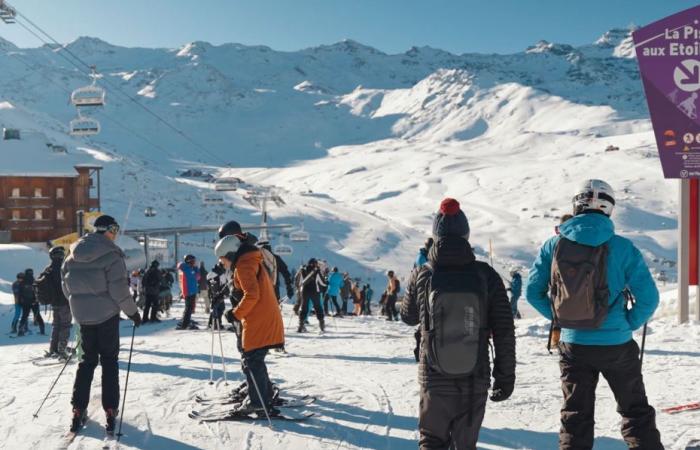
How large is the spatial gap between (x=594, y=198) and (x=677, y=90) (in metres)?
8.88

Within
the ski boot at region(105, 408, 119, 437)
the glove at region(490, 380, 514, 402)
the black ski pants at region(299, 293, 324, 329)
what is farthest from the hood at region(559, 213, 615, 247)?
the black ski pants at region(299, 293, 324, 329)

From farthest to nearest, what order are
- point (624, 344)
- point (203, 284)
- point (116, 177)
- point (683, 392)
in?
point (116, 177) < point (203, 284) < point (683, 392) < point (624, 344)

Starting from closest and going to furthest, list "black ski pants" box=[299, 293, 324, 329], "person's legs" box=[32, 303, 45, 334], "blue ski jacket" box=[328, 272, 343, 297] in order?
"black ski pants" box=[299, 293, 324, 329] < "person's legs" box=[32, 303, 45, 334] < "blue ski jacket" box=[328, 272, 343, 297]

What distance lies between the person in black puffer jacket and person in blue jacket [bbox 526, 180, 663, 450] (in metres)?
0.53

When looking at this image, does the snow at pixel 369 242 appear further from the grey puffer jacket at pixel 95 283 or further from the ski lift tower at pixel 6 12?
the ski lift tower at pixel 6 12

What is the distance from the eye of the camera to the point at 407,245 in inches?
2589

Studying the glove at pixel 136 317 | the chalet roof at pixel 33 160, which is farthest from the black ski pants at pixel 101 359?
the chalet roof at pixel 33 160

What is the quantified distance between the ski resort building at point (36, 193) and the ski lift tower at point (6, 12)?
24.3m

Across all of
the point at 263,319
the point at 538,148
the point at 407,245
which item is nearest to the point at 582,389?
the point at 263,319

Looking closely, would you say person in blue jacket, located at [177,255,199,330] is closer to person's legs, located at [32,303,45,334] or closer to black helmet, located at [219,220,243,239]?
person's legs, located at [32,303,45,334]

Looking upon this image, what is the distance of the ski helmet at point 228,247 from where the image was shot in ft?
18.0

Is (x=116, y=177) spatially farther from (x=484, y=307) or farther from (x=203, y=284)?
(x=484, y=307)

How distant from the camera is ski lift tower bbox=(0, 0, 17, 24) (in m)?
15.8

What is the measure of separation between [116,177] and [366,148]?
103 meters
